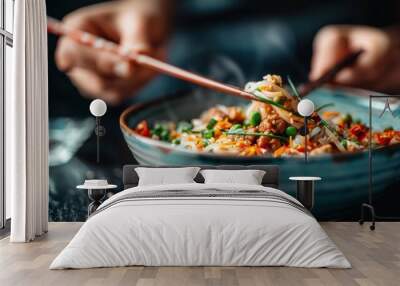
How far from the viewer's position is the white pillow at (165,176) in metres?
7.15

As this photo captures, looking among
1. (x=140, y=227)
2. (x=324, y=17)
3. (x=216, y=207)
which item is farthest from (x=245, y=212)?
(x=324, y=17)

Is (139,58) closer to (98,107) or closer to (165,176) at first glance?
(98,107)

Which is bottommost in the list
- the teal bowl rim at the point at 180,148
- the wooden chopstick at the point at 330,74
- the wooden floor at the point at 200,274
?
the wooden floor at the point at 200,274

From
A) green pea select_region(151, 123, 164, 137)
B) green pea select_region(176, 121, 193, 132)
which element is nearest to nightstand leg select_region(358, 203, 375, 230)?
green pea select_region(176, 121, 193, 132)

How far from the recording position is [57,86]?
8.19m

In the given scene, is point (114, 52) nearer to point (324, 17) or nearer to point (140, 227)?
point (324, 17)

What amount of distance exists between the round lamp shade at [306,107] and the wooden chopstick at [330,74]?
1.53ft

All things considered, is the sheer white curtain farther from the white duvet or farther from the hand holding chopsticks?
the white duvet

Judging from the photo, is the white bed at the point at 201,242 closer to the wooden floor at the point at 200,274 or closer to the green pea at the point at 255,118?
the wooden floor at the point at 200,274

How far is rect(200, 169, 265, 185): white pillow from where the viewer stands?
23.3 ft

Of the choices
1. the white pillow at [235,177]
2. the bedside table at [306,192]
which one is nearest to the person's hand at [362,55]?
the bedside table at [306,192]

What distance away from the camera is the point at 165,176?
7.20 meters

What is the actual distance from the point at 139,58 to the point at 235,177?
7.09 feet

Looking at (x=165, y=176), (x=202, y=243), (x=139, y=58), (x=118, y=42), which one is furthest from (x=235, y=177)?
(x=118, y=42)
